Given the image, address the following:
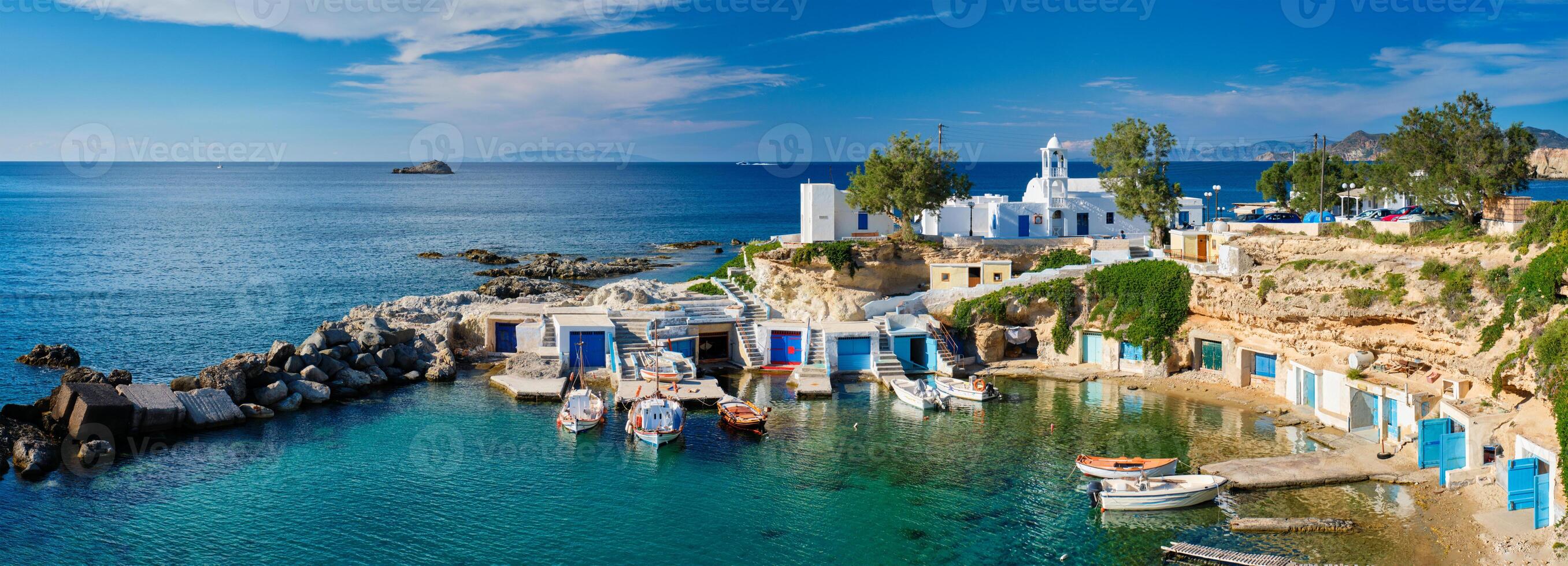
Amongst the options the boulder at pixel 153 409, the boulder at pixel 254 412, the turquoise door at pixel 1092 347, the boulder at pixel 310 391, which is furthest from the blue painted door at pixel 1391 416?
the boulder at pixel 153 409

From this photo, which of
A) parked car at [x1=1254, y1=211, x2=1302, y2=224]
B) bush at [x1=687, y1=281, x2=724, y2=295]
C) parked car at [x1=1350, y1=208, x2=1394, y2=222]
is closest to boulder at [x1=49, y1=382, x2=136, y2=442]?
bush at [x1=687, y1=281, x2=724, y2=295]

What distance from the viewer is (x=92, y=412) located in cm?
3538

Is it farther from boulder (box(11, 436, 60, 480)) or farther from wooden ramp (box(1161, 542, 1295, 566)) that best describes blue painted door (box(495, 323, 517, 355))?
wooden ramp (box(1161, 542, 1295, 566))

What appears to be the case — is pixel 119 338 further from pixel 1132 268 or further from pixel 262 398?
pixel 1132 268

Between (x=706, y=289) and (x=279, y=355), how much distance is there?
22174mm

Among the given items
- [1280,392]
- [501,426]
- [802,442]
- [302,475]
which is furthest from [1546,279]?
[302,475]

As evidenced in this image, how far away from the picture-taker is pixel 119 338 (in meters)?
54.3

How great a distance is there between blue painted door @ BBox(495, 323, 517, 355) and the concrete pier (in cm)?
506

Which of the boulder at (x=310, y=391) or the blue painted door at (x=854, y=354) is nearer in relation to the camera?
the boulder at (x=310, y=391)

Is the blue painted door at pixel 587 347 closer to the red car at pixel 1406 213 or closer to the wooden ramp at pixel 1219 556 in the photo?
the wooden ramp at pixel 1219 556

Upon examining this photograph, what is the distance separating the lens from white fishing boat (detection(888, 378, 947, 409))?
40562 mm

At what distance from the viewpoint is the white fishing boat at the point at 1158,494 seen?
29094 millimetres

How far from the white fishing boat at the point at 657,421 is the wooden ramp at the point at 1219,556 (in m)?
16.9

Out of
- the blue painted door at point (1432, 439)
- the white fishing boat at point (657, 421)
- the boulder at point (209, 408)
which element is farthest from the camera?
the boulder at point (209, 408)
